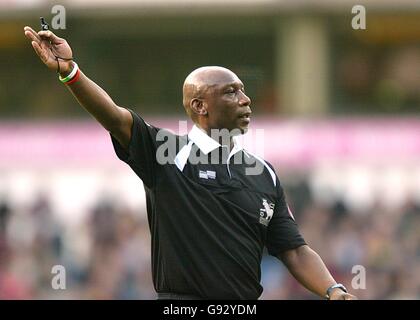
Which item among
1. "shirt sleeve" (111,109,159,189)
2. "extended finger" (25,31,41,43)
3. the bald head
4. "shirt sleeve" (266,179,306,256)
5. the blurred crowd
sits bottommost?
the blurred crowd

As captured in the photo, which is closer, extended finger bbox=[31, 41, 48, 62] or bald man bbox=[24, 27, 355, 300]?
extended finger bbox=[31, 41, 48, 62]

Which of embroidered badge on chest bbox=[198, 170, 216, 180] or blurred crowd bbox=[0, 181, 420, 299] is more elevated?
embroidered badge on chest bbox=[198, 170, 216, 180]

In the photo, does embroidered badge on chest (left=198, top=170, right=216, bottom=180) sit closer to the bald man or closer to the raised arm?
the bald man

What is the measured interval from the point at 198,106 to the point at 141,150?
0.60 m

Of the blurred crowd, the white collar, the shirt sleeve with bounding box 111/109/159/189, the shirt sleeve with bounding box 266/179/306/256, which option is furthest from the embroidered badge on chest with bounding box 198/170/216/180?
the blurred crowd

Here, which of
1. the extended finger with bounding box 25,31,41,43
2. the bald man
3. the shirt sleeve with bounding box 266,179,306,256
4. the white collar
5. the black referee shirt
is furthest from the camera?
the shirt sleeve with bounding box 266,179,306,256

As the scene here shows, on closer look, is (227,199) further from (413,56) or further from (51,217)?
(413,56)

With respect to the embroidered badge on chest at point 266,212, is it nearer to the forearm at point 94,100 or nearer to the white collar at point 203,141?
the white collar at point 203,141

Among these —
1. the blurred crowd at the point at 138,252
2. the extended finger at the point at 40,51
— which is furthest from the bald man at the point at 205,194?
the blurred crowd at the point at 138,252

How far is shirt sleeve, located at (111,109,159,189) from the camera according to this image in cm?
703

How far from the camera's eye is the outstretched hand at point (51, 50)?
6.71m

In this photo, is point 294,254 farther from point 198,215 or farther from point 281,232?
point 198,215

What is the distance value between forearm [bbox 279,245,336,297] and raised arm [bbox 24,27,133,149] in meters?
1.53

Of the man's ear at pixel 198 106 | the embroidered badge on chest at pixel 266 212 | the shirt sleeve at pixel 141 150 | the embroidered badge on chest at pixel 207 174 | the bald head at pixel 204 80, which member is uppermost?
the bald head at pixel 204 80
